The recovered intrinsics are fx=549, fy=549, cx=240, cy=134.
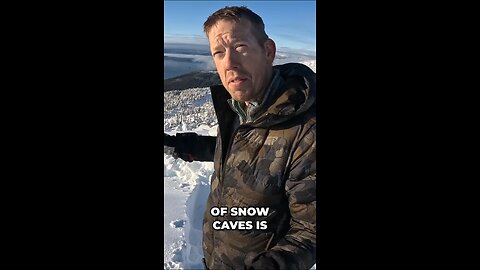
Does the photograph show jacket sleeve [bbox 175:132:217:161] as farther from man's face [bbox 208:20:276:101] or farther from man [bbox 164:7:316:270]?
man's face [bbox 208:20:276:101]

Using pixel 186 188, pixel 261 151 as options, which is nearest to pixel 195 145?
pixel 186 188

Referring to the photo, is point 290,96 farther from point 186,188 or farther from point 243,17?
point 186,188

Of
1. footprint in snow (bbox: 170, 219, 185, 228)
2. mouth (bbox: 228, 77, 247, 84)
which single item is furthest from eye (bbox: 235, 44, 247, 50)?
footprint in snow (bbox: 170, 219, 185, 228)

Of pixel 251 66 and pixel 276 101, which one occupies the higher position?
pixel 251 66

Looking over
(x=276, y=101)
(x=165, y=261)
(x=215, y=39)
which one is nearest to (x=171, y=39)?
(x=215, y=39)

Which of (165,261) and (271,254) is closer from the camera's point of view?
(271,254)

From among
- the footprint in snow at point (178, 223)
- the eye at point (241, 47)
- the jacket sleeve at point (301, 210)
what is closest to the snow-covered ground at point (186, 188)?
the footprint in snow at point (178, 223)
